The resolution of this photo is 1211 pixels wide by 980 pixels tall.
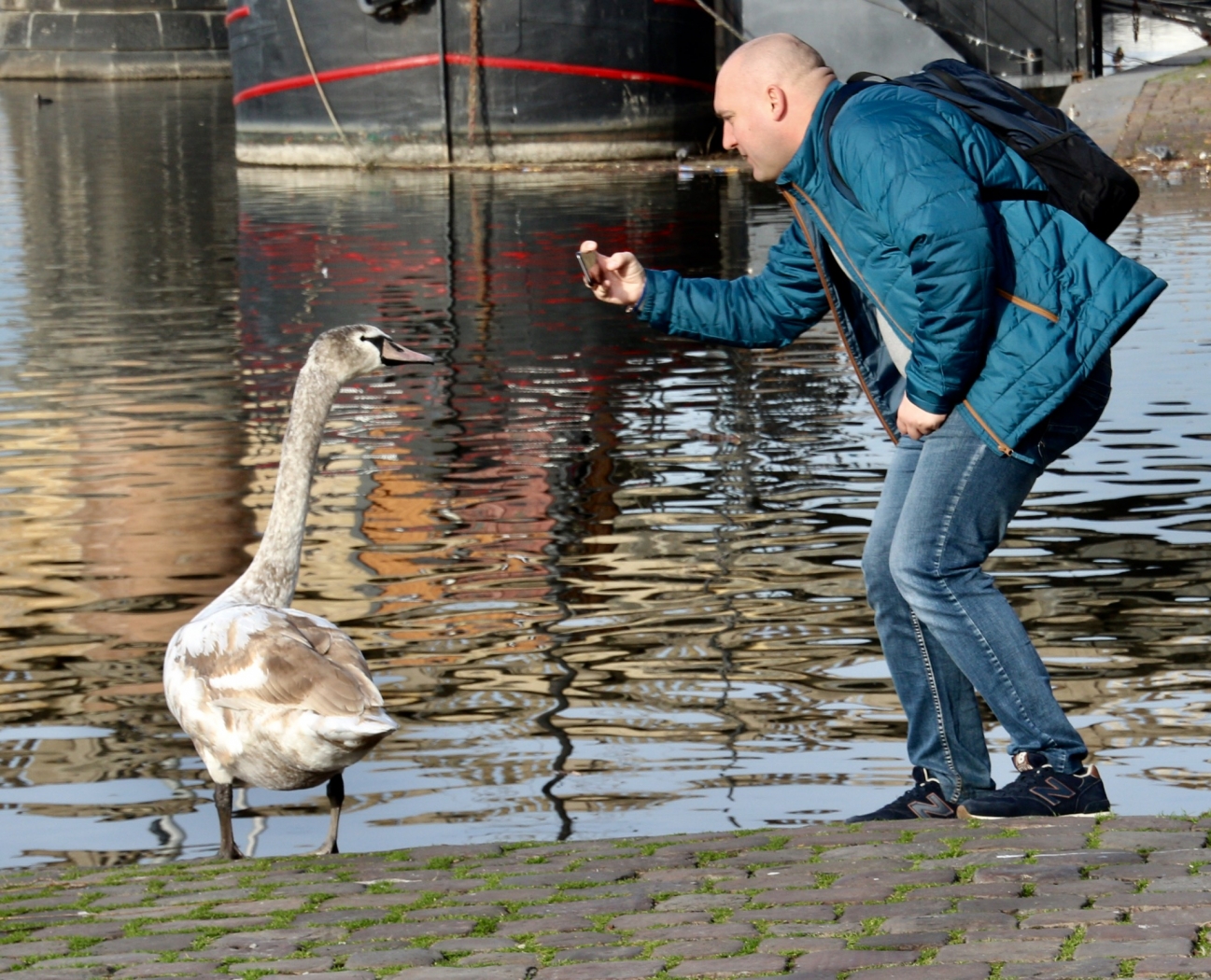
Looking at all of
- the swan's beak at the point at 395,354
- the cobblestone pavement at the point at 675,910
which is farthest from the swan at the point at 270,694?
the swan's beak at the point at 395,354

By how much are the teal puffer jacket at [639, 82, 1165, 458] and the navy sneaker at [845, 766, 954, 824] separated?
0.91 m

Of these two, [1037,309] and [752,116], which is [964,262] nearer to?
[1037,309]

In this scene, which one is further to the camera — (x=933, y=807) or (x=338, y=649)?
Answer: (x=338, y=649)

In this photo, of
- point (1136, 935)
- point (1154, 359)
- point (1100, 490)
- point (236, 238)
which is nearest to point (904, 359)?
point (1136, 935)

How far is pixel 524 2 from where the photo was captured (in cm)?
2767

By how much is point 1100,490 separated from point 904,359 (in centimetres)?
469

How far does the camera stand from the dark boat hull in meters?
27.8

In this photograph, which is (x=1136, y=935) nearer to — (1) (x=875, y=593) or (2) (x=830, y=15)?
(1) (x=875, y=593)

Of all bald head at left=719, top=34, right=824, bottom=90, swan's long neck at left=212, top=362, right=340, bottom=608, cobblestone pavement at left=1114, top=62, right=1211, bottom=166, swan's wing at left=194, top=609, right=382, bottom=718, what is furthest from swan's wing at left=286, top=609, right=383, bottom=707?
cobblestone pavement at left=1114, top=62, right=1211, bottom=166

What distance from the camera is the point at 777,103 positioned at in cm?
421

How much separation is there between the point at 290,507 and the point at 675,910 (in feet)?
7.18

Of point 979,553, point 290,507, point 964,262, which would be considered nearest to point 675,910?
point 979,553

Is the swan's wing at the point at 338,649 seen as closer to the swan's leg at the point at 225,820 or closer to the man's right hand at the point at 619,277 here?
the swan's leg at the point at 225,820

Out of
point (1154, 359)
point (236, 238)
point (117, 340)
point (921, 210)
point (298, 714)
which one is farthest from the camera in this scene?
point (236, 238)
